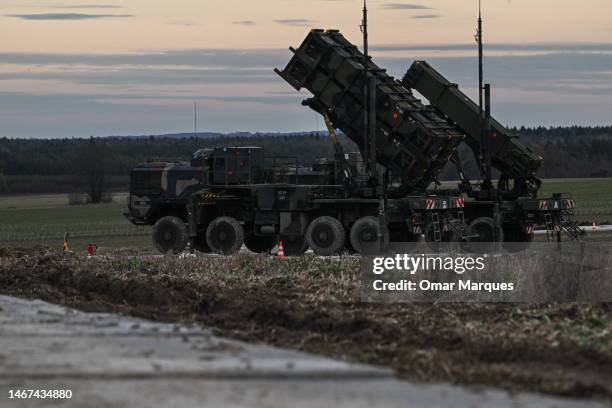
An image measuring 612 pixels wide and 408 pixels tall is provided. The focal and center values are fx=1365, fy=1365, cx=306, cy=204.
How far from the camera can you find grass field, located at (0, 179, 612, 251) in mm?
50344

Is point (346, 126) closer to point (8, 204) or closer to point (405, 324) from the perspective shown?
point (405, 324)

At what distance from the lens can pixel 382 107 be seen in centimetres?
3027

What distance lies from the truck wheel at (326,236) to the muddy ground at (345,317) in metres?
5.94

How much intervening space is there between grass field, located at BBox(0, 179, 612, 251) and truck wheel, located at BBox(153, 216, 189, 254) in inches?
340

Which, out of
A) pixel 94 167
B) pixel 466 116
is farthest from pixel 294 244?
pixel 94 167

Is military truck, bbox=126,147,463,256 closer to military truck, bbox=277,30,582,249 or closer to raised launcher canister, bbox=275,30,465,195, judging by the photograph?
raised launcher canister, bbox=275,30,465,195

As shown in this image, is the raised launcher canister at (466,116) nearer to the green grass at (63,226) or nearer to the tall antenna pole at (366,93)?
the tall antenna pole at (366,93)

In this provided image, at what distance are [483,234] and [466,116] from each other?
9.14 feet

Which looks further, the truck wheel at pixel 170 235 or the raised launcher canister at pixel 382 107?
the truck wheel at pixel 170 235

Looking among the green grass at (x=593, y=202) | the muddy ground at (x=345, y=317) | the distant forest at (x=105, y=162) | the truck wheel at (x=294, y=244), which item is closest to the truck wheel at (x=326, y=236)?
the truck wheel at (x=294, y=244)

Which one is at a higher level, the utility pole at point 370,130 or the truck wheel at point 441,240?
the utility pole at point 370,130

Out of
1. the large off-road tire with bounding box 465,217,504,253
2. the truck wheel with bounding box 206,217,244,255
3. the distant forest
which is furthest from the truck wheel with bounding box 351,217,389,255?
the distant forest

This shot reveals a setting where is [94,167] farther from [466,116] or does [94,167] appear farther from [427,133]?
[427,133]

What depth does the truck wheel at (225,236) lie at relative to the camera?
1226 inches
